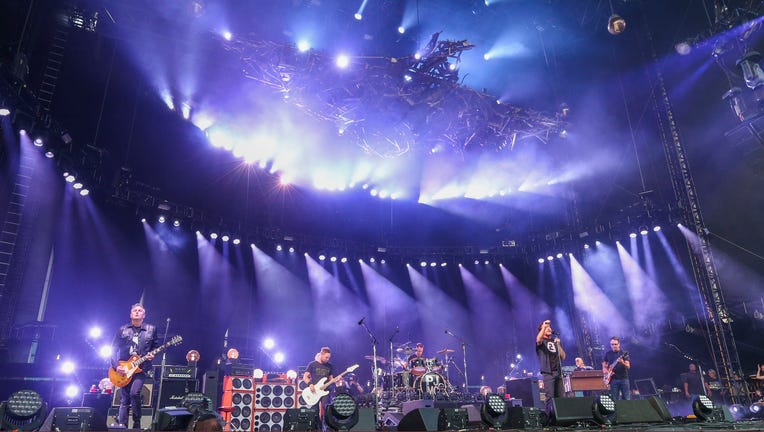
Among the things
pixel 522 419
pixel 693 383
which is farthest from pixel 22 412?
pixel 693 383

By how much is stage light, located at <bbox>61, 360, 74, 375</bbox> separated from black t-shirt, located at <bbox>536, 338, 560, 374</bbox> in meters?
8.73

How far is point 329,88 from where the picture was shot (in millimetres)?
11172

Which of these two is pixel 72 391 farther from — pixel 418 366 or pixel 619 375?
pixel 619 375

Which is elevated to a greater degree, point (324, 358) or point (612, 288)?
point (612, 288)

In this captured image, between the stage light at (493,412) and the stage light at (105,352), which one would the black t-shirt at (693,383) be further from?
the stage light at (105,352)

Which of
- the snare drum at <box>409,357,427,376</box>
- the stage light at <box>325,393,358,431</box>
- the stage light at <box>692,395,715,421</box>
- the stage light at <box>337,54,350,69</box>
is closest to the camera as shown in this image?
the stage light at <box>325,393,358,431</box>

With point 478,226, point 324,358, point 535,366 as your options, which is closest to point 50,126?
point 324,358

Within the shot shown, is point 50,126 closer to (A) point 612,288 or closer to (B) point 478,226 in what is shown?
(B) point 478,226

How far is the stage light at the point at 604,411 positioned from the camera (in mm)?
5523

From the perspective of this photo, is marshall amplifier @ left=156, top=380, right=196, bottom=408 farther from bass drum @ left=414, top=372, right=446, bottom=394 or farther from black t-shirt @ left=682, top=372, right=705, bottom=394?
black t-shirt @ left=682, top=372, right=705, bottom=394

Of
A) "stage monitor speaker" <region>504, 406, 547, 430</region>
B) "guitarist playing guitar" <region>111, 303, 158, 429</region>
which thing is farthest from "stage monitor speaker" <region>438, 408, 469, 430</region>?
"guitarist playing guitar" <region>111, 303, 158, 429</region>

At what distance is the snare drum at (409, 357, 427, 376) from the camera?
10602 millimetres

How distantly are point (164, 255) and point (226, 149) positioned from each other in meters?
3.45

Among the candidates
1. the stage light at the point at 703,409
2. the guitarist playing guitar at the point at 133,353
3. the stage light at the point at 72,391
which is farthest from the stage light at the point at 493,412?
the stage light at the point at 72,391
